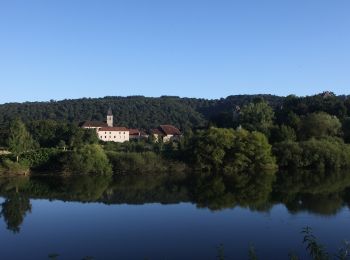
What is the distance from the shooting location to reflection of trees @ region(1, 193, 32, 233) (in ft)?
85.4

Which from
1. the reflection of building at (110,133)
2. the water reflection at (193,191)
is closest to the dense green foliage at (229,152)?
the water reflection at (193,191)

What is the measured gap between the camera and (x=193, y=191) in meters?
38.2

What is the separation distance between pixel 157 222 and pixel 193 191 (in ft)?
39.9

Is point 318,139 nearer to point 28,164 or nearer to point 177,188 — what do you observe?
point 177,188

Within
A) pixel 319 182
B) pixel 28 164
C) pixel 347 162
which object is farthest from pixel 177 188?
pixel 347 162

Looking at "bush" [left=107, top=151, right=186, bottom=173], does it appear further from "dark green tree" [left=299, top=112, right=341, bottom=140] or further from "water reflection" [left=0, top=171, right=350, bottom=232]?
"dark green tree" [left=299, top=112, right=341, bottom=140]

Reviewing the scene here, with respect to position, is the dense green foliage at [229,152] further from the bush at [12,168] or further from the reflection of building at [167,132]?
the reflection of building at [167,132]

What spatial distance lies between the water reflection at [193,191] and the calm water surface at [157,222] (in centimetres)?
8

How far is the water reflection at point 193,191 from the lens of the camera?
103 feet

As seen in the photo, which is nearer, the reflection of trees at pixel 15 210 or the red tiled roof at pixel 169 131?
the reflection of trees at pixel 15 210

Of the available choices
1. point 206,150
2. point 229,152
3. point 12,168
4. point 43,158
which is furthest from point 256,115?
point 12,168

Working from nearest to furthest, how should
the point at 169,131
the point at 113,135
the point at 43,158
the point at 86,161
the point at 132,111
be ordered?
the point at 86,161 < the point at 43,158 < the point at 169,131 < the point at 113,135 < the point at 132,111

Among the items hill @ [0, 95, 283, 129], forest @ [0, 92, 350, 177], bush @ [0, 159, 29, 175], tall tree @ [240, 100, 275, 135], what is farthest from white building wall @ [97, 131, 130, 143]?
bush @ [0, 159, 29, 175]

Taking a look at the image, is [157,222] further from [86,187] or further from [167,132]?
[167,132]
